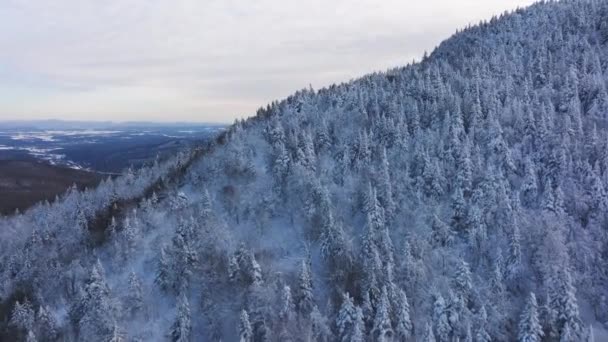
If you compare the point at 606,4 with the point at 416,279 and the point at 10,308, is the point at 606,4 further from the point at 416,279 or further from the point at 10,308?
the point at 10,308

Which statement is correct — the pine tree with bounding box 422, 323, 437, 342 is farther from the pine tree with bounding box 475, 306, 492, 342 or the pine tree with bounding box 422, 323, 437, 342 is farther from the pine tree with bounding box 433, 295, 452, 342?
the pine tree with bounding box 475, 306, 492, 342

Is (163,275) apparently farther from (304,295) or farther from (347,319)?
(347,319)

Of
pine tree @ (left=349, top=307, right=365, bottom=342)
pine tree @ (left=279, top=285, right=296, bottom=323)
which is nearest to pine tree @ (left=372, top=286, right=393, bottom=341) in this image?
pine tree @ (left=349, top=307, right=365, bottom=342)

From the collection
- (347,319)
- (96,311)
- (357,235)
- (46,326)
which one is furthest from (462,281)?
(46,326)

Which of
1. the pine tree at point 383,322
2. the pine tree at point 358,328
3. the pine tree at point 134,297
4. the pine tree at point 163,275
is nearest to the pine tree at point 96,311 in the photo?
the pine tree at point 134,297

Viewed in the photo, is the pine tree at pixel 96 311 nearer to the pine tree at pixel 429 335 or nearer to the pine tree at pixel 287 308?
the pine tree at pixel 287 308
